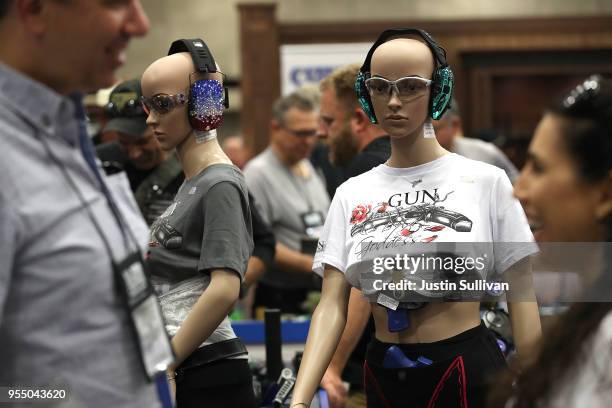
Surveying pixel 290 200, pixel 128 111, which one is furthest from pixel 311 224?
pixel 128 111

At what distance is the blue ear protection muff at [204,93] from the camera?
2.89 meters

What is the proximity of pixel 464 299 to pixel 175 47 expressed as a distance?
3.48ft

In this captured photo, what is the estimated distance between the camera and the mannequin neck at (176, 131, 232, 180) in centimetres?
290

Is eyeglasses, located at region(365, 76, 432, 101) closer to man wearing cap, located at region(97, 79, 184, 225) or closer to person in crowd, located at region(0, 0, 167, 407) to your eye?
person in crowd, located at region(0, 0, 167, 407)

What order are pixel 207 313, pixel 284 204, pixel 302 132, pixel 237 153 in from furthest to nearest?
1. pixel 237 153
2. pixel 302 132
3. pixel 284 204
4. pixel 207 313

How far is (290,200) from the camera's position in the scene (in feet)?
18.9

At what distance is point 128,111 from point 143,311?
253cm

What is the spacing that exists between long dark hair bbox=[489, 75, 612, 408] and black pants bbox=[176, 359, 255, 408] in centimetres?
118

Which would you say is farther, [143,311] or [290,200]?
[290,200]

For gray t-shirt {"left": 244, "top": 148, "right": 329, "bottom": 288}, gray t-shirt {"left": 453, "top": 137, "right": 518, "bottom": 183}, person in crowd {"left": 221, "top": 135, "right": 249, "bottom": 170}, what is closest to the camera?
gray t-shirt {"left": 244, "top": 148, "right": 329, "bottom": 288}

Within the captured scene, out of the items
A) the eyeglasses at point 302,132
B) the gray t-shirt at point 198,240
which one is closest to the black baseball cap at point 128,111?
the gray t-shirt at point 198,240

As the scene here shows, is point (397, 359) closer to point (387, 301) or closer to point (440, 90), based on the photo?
point (387, 301)

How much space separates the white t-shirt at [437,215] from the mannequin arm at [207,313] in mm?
305

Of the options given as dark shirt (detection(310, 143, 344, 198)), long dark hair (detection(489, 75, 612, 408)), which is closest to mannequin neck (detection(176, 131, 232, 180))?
long dark hair (detection(489, 75, 612, 408))
